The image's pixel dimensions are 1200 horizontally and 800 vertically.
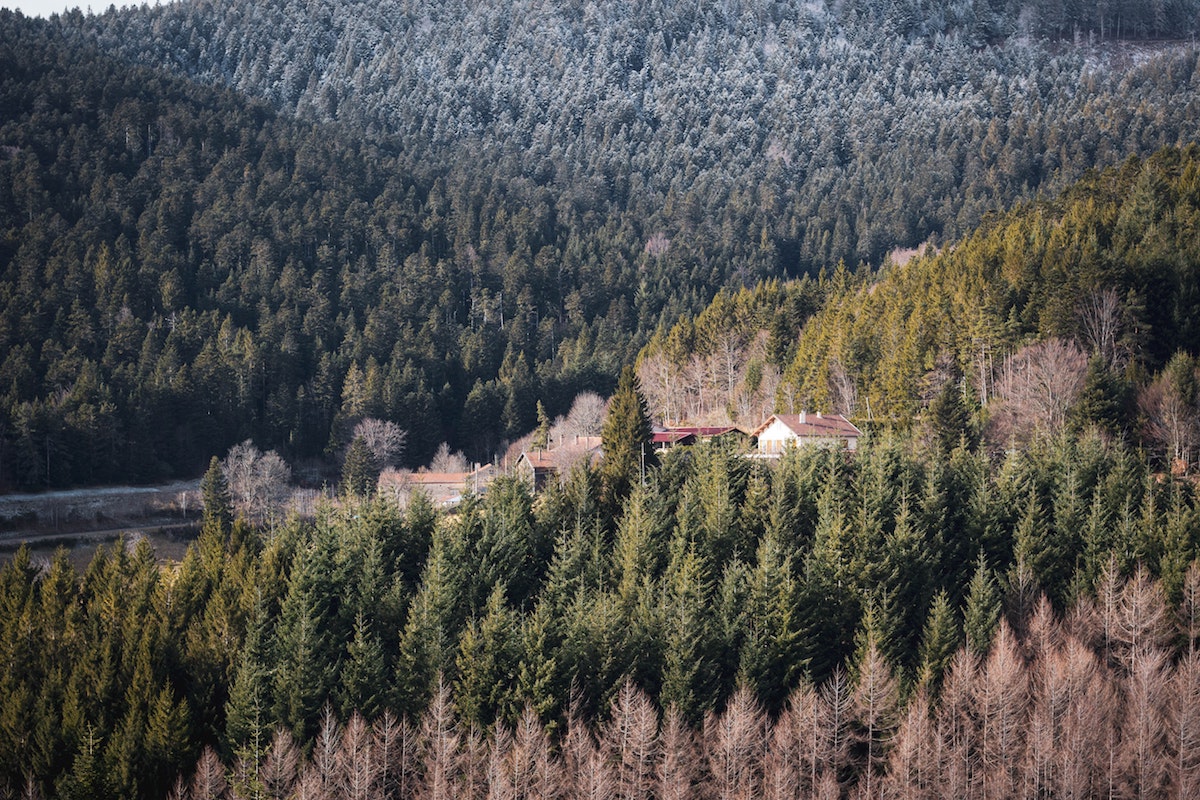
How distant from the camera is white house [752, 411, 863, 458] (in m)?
71.6

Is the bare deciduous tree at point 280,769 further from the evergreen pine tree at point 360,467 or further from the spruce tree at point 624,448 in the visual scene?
the evergreen pine tree at point 360,467

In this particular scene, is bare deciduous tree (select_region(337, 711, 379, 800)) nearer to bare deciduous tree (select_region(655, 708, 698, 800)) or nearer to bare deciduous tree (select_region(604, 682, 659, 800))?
bare deciduous tree (select_region(604, 682, 659, 800))

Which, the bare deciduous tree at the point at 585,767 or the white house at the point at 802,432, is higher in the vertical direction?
the white house at the point at 802,432

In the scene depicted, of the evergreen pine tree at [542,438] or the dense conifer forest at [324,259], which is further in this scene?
the dense conifer forest at [324,259]

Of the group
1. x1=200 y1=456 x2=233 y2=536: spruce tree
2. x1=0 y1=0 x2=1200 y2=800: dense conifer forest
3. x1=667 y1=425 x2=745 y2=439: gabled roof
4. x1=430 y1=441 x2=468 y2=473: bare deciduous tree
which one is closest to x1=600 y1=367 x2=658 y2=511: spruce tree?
x1=0 y1=0 x2=1200 y2=800: dense conifer forest

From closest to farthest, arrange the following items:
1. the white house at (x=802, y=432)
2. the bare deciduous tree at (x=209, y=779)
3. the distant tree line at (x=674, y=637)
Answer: the bare deciduous tree at (x=209, y=779) < the distant tree line at (x=674, y=637) < the white house at (x=802, y=432)

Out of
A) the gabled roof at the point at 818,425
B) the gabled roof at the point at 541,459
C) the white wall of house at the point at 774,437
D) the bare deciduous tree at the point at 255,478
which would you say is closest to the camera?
the gabled roof at the point at 818,425

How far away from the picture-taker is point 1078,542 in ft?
187

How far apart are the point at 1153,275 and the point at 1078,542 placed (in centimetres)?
2594

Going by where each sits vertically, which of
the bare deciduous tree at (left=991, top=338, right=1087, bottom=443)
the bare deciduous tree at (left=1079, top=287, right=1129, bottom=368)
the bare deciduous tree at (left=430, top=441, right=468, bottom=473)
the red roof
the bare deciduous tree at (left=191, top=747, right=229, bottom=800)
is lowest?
the bare deciduous tree at (left=191, top=747, right=229, bottom=800)

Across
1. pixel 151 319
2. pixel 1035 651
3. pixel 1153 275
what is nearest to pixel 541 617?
pixel 1035 651

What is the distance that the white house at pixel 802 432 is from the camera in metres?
71.6

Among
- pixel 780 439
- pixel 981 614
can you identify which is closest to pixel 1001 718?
pixel 981 614

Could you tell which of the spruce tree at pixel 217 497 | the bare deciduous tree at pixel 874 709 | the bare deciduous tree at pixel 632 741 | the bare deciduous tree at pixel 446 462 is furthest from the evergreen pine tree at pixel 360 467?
the bare deciduous tree at pixel 874 709
